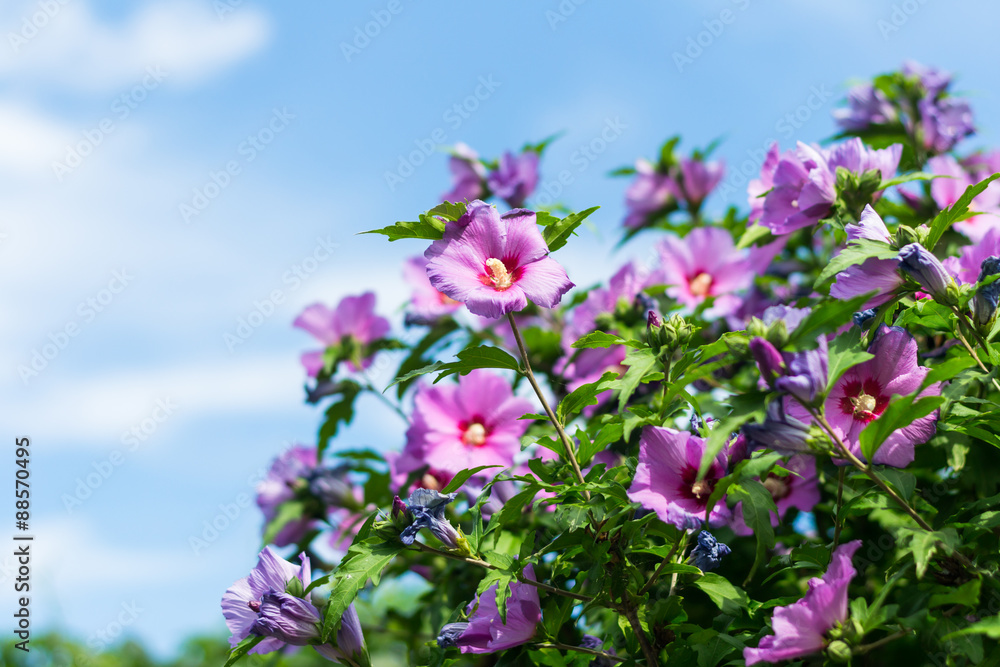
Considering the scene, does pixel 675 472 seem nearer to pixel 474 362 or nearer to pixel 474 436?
pixel 474 362

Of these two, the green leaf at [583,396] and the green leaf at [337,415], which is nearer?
the green leaf at [583,396]

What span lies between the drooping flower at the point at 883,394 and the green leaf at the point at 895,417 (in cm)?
10

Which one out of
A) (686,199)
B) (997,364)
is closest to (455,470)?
(997,364)

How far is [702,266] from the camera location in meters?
3.31

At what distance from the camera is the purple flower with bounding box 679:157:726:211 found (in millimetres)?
3943

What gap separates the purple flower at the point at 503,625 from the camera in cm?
176

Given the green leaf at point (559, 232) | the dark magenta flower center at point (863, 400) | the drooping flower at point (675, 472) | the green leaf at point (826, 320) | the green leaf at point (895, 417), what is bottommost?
the dark magenta flower center at point (863, 400)

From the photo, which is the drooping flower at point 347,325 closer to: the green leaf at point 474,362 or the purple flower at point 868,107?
the green leaf at point 474,362

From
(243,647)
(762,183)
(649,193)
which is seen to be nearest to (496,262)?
(243,647)

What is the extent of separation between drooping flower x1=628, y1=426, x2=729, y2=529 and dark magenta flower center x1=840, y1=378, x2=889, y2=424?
0.33 m

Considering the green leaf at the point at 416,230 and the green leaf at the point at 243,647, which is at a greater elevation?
the green leaf at the point at 416,230

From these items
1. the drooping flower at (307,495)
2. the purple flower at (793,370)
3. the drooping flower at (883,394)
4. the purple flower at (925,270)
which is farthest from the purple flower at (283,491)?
the purple flower at (925,270)

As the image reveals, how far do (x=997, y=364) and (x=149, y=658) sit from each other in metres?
10.4

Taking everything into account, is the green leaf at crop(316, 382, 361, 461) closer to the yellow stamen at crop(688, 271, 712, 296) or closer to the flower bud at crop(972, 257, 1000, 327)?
the yellow stamen at crop(688, 271, 712, 296)
